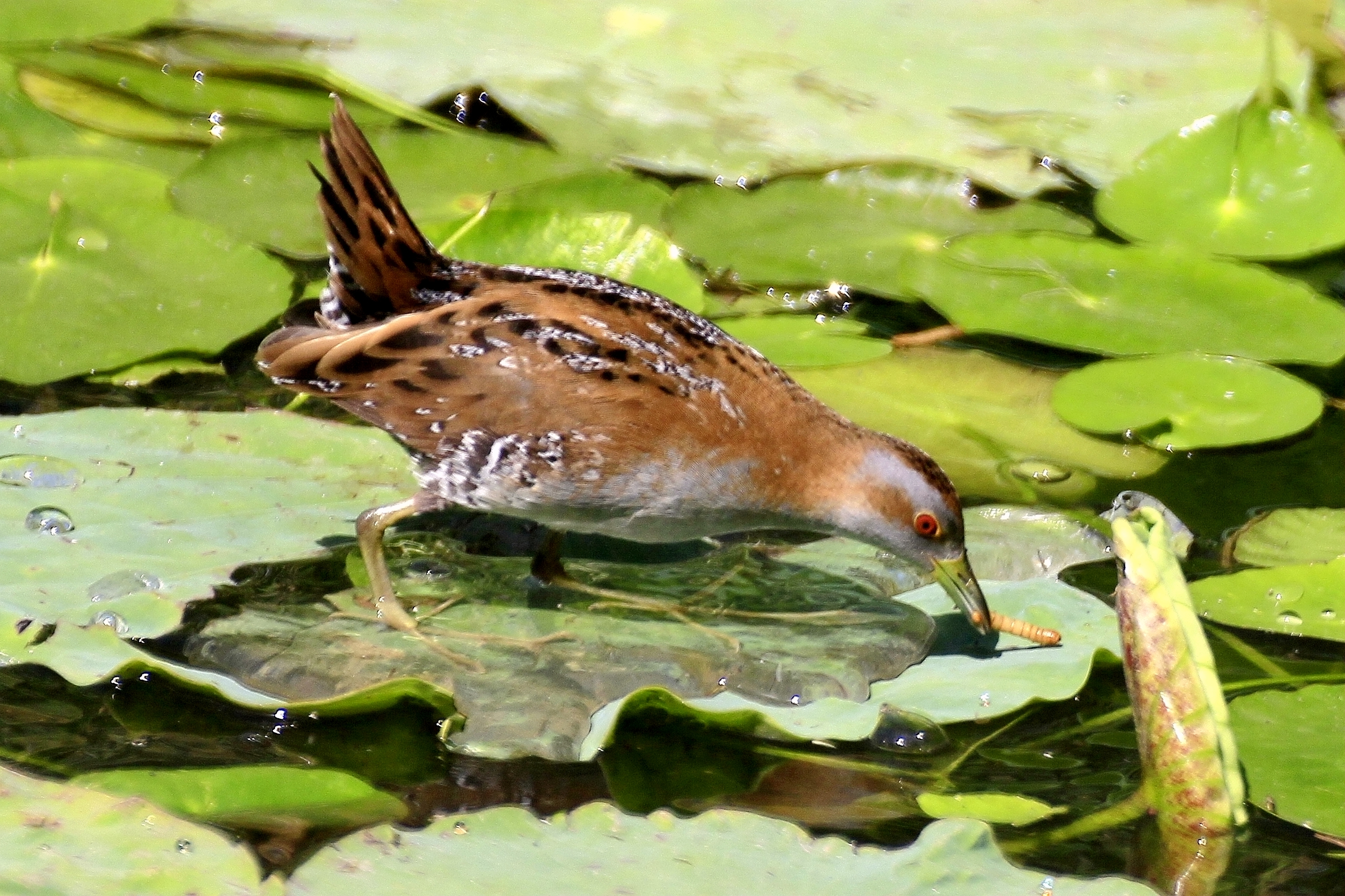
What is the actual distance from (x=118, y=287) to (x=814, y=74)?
9.17 ft

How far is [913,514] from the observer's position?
3729 mm

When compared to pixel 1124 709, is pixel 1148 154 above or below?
above

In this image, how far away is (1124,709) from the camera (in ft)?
11.4

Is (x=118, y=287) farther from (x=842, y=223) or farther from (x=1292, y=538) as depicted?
(x=1292, y=538)

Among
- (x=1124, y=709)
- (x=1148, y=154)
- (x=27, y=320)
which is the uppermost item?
(x=1148, y=154)

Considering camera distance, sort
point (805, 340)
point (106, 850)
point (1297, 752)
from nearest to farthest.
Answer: point (106, 850), point (1297, 752), point (805, 340)

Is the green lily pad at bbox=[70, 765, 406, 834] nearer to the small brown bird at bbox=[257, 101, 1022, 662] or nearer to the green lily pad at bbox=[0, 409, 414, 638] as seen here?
the green lily pad at bbox=[0, 409, 414, 638]

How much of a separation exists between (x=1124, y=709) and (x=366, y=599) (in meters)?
1.79

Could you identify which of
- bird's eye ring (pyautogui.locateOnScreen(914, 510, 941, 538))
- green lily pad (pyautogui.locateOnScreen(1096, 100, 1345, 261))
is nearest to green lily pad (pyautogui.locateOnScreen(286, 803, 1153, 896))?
bird's eye ring (pyautogui.locateOnScreen(914, 510, 941, 538))

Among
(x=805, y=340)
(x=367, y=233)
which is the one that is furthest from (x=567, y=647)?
(x=805, y=340)

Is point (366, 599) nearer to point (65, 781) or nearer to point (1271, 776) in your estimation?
point (65, 781)

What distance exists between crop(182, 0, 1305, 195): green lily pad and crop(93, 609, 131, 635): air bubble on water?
2.77 meters

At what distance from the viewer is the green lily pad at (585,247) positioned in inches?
187

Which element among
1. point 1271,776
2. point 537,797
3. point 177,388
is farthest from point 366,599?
point 1271,776
